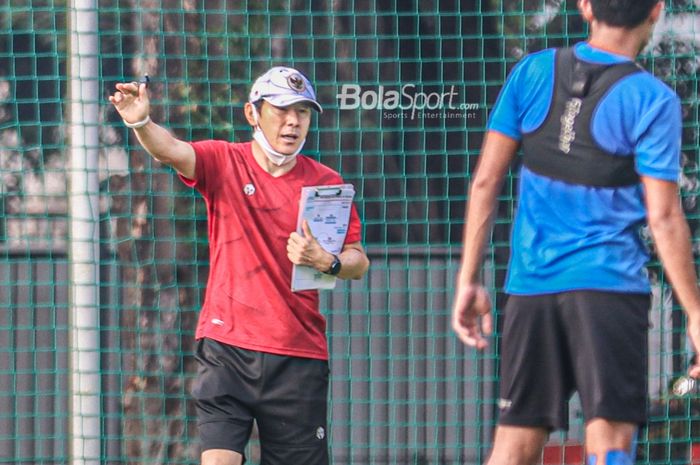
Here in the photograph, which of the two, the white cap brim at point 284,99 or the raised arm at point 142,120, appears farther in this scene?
the white cap brim at point 284,99

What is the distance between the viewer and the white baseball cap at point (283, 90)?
5230 millimetres

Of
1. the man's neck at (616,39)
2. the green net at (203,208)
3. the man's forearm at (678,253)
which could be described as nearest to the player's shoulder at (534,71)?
the man's neck at (616,39)

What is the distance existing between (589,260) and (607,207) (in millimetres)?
152

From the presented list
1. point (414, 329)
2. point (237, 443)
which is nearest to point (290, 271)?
point (237, 443)

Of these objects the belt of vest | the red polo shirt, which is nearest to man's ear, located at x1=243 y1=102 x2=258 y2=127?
the red polo shirt

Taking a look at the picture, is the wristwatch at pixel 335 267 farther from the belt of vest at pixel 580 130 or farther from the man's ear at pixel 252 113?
the belt of vest at pixel 580 130

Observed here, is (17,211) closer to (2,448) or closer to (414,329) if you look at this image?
(2,448)

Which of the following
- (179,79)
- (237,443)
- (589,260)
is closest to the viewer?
(589,260)

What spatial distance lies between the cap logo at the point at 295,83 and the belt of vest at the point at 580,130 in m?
1.30

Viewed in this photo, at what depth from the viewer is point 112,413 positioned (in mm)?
6867

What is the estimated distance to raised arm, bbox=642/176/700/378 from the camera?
407 cm

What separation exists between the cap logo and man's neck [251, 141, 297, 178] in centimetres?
24

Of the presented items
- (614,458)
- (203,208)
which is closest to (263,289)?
(614,458)

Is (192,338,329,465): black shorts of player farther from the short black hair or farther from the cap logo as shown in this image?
the short black hair
